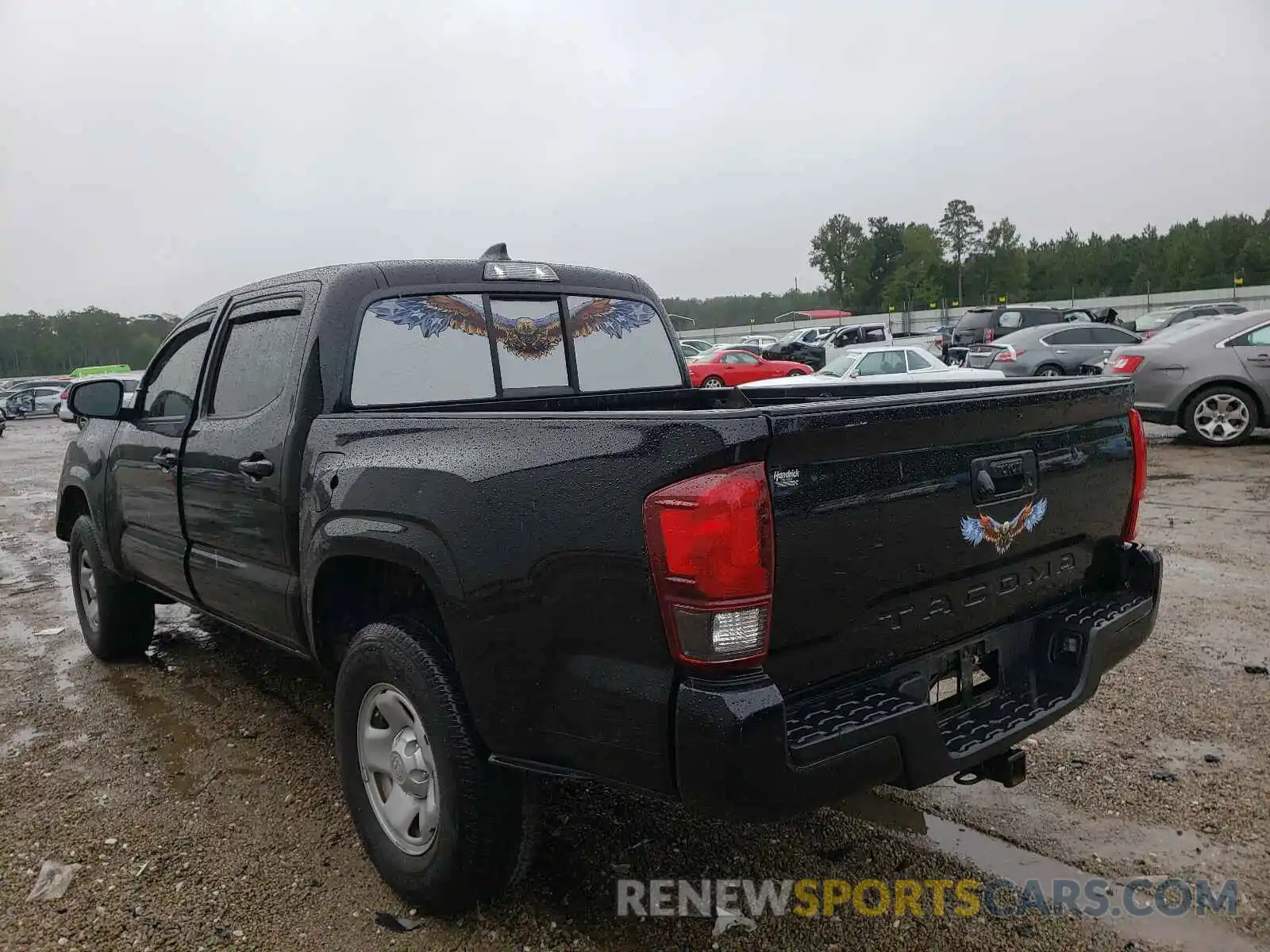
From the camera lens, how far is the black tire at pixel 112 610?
16.5 feet

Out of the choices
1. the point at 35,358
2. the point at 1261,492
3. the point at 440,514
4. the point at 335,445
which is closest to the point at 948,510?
the point at 440,514

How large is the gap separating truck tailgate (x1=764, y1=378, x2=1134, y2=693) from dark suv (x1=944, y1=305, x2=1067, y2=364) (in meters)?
26.1

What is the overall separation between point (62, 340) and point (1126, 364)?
323 feet

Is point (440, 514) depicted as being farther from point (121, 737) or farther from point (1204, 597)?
point (1204, 597)

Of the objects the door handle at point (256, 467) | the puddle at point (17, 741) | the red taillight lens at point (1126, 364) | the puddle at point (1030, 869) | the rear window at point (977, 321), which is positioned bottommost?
the puddle at point (1030, 869)

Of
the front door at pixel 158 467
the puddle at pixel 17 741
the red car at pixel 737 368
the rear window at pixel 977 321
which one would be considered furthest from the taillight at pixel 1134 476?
the rear window at pixel 977 321

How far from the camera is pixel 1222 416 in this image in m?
11.3

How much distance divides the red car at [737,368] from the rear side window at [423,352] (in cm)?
2098

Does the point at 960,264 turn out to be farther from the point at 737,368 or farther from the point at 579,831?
the point at 579,831

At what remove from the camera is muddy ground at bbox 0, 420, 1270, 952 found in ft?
8.74

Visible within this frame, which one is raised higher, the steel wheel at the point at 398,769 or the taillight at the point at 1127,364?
the taillight at the point at 1127,364

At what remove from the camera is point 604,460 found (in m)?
2.13

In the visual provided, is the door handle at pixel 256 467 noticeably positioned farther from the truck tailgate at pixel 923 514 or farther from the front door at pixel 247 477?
the truck tailgate at pixel 923 514

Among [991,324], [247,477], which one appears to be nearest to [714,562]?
[247,477]
